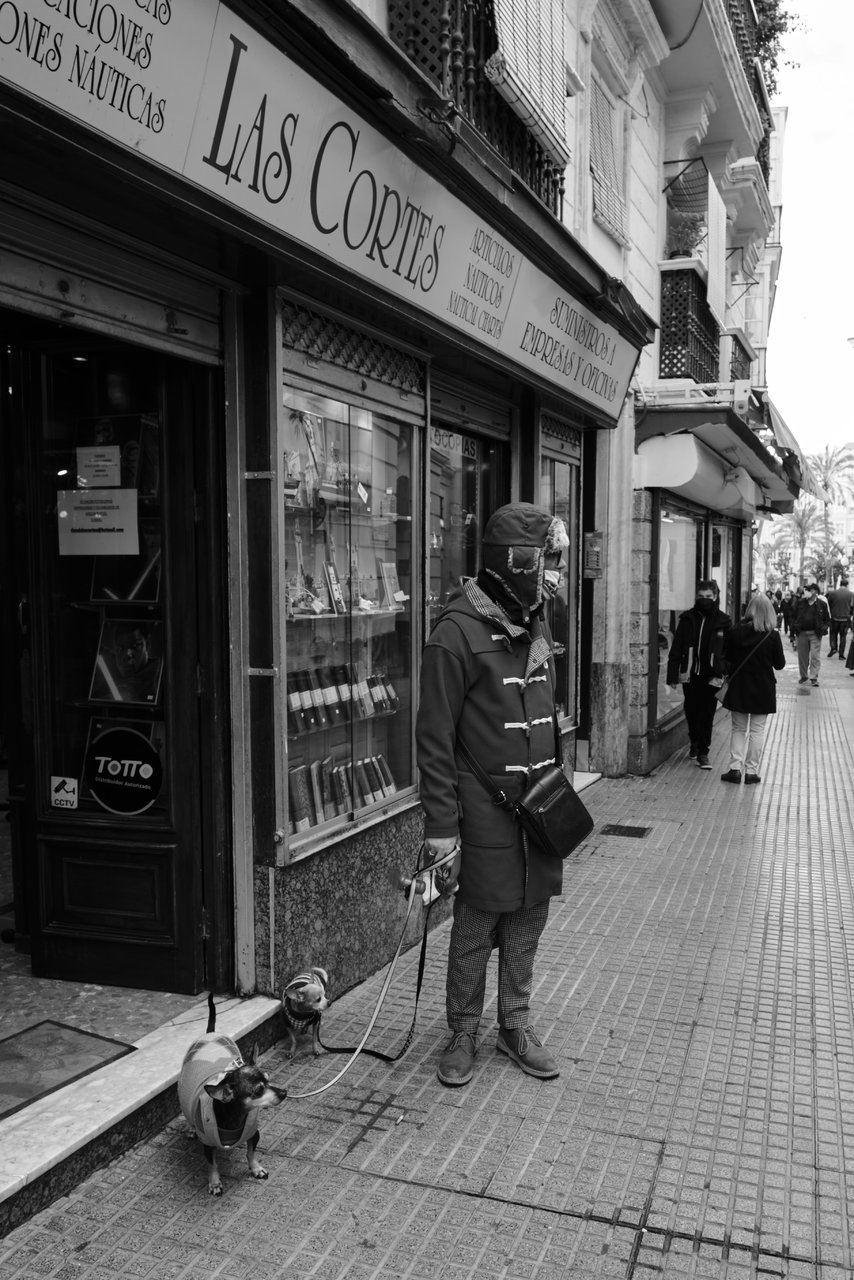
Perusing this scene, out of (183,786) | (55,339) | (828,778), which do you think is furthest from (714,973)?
(828,778)

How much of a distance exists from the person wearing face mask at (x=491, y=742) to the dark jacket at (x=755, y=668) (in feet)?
19.9

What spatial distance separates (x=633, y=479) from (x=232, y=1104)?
7.95 m

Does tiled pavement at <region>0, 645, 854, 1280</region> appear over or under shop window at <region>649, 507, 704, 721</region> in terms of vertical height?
under

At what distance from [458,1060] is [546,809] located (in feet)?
3.38

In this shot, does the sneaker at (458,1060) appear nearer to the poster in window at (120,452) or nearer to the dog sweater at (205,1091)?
the dog sweater at (205,1091)

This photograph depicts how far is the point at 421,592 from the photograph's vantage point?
19.1 ft

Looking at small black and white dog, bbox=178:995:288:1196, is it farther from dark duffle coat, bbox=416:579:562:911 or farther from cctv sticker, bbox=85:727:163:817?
cctv sticker, bbox=85:727:163:817

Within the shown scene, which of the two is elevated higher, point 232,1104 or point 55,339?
point 55,339

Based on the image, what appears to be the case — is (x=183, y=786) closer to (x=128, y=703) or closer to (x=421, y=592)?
(x=128, y=703)

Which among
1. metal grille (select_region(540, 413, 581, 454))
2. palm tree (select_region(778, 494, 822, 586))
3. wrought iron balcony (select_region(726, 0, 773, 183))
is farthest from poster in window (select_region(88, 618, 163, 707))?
palm tree (select_region(778, 494, 822, 586))

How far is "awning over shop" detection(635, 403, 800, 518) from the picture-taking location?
10023 millimetres

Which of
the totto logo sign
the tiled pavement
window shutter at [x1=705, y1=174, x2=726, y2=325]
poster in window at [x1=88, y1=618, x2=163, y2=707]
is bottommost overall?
the tiled pavement

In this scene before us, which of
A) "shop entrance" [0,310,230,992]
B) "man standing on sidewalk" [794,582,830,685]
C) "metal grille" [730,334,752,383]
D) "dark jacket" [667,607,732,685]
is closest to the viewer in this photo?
"shop entrance" [0,310,230,992]

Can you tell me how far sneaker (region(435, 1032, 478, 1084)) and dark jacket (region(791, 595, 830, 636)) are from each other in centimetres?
1596
